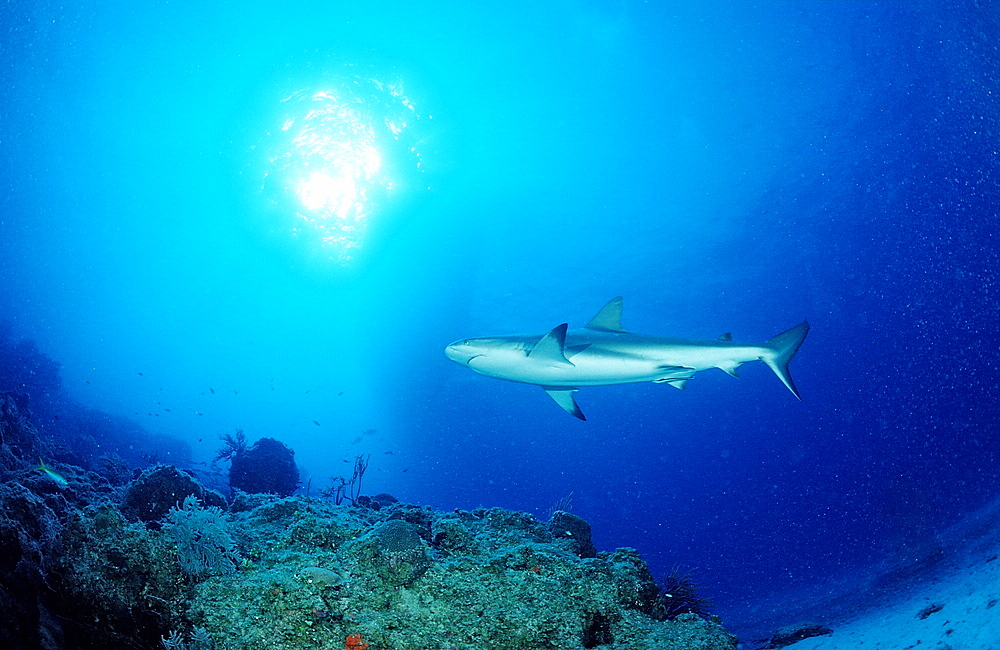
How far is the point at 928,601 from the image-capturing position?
1099 cm

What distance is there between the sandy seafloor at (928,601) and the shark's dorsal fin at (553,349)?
7789 mm

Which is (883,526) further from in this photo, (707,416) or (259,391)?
(259,391)

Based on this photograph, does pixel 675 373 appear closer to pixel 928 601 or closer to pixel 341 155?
pixel 928 601

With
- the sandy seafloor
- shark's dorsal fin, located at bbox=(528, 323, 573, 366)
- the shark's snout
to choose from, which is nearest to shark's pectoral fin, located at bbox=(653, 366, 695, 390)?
shark's dorsal fin, located at bbox=(528, 323, 573, 366)

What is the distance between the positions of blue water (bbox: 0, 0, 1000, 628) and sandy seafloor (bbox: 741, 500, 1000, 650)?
469 centimetres

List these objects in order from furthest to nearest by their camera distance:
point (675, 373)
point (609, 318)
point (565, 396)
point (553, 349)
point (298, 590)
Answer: point (565, 396) → point (609, 318) → point (675, 373) → point (553, 349) → point (298, 590)

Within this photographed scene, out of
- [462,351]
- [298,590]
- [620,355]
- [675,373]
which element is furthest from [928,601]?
[298,590]

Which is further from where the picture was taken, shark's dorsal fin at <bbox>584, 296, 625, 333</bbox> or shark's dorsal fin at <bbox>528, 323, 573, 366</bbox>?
shark's dorsal fin at <bbox>584, 296, 625, 333</bbox>

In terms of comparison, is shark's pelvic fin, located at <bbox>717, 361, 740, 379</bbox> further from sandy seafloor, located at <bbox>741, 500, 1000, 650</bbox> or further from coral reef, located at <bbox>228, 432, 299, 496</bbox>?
coral reef, located at <bbox>228, 432, 299, 496</bbox>

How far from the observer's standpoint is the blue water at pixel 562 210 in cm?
2478

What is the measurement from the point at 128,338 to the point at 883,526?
9691 centimetres

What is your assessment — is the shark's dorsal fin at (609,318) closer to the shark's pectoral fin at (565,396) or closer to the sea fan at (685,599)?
the shark's pectoral fin at (565,396)

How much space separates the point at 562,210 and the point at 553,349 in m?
28.6

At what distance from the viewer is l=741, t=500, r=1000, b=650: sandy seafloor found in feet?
25.3
